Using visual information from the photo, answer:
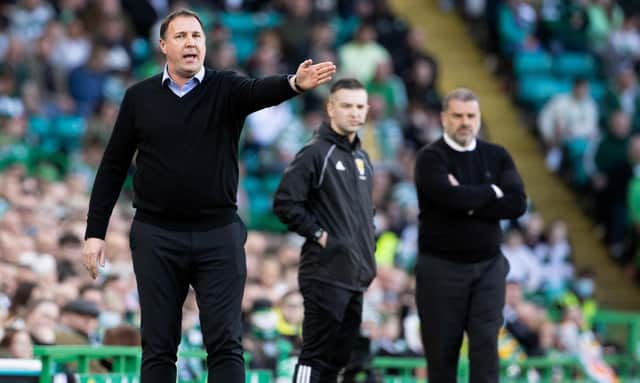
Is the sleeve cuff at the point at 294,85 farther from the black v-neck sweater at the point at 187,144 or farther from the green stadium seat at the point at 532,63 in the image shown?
the green stadium seat at the point at 532,63

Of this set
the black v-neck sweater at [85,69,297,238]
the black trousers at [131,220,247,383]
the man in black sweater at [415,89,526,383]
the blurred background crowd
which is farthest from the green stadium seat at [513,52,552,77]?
the black trousers at [131,220,247,383]

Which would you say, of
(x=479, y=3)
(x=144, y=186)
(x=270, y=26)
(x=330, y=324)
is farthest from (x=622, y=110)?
(x=144, y=186)

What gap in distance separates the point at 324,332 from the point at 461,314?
0.93 meters

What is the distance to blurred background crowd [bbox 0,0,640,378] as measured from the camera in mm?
12219

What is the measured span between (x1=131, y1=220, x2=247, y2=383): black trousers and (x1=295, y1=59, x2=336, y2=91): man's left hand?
97 cm

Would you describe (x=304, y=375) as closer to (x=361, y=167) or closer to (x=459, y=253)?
(x=459, y=253)

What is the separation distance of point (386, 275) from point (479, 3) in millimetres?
9004

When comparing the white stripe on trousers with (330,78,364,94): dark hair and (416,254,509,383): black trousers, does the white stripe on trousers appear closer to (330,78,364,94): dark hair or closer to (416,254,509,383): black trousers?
(416,254,509,383): black trousers

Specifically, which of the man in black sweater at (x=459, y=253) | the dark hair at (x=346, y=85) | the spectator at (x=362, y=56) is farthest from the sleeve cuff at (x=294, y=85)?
the spectator at (x=362, y=56)

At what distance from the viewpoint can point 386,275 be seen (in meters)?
14.6

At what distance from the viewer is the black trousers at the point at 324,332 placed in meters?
9.42

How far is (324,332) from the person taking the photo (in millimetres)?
9422

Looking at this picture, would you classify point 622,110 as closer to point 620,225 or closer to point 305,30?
point 620,225

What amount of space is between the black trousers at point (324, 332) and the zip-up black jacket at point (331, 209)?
0.07 metres
